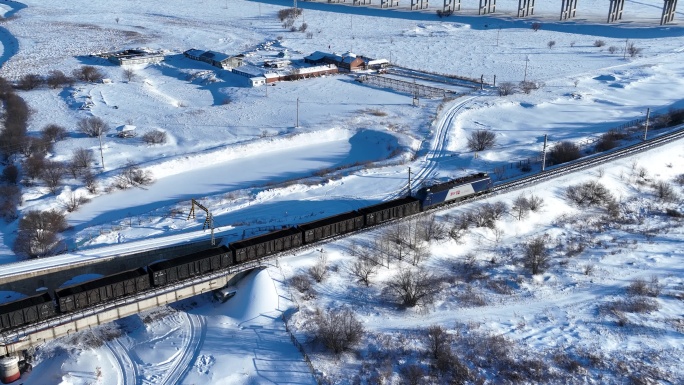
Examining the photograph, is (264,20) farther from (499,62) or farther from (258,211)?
(258,211)

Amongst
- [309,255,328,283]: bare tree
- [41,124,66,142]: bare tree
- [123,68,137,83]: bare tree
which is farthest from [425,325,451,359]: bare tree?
[123,68,137,83]: bare tree

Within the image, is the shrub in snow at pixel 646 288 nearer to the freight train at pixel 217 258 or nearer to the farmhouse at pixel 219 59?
the freight train at pixel 217 258

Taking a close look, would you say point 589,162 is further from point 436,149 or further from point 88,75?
point 88,75

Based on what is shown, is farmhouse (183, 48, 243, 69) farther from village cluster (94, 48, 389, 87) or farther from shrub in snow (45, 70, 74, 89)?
shrub in snow (45, 70, 74, 89)

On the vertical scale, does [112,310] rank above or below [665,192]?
below

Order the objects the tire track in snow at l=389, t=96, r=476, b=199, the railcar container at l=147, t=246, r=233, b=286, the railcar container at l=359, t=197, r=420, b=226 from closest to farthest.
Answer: the railcar container at l=147, t=246, r=233, b=286
the railcar container at l=359, t=197, r=420, b=226
the tire track in snow at l=389, t=96, r=476, b=199

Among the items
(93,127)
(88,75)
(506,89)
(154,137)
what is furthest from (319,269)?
(88,75)
